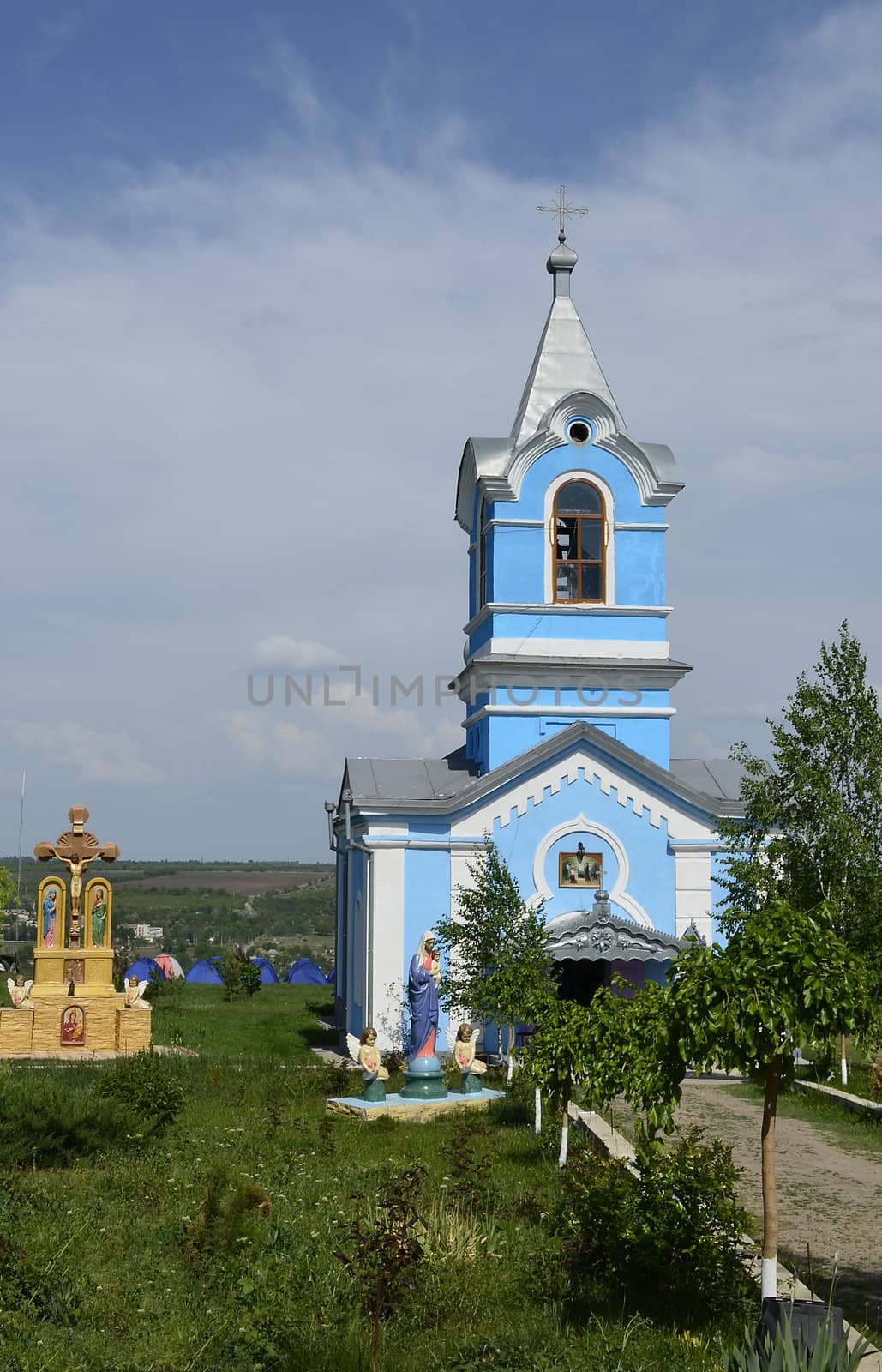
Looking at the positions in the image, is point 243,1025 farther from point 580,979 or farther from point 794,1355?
point 794,1355

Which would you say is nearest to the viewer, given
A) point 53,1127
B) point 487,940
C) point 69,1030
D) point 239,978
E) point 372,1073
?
point 53,1127

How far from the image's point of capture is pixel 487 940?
19.7 m

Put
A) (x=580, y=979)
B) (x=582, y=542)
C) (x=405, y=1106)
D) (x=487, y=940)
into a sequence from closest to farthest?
(x=405, y=1106)
(x=487, y=940)
(x=580, y=979)
(x=582, y=542)

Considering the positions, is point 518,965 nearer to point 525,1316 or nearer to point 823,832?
point 823,832

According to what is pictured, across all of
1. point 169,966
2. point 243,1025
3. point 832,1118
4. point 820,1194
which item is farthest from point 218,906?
point 820,1194

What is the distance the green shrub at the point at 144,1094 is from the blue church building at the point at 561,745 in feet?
22.9

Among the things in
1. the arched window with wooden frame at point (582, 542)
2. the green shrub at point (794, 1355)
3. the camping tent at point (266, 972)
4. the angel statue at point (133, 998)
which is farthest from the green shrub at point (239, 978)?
the green shrub at point (794, 1355)

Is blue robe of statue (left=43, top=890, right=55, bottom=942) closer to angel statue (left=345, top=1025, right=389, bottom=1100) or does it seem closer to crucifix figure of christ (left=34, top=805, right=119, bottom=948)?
crucifix figure of christ (left=34, top=805, right=119, bottom=948)

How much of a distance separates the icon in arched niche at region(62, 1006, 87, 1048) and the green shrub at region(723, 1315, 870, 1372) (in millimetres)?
16868

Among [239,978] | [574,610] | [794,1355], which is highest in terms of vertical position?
[574,610]

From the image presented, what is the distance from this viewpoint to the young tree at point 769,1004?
262 inches

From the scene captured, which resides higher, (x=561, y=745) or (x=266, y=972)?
(x=561, y=745)

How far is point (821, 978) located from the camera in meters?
6.63

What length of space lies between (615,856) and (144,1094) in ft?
32.9
